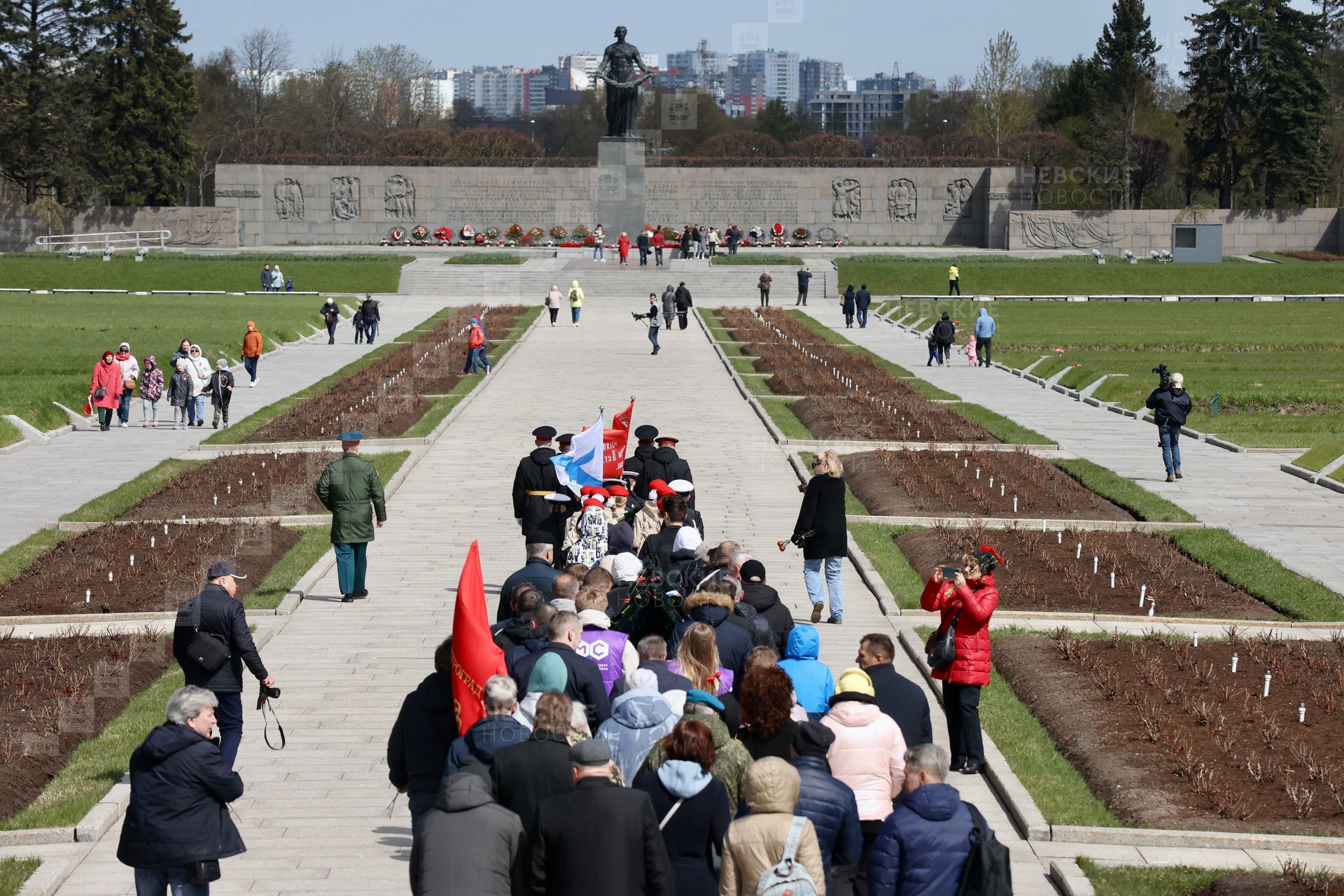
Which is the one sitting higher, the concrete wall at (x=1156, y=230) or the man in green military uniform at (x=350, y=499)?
the concrete wall at (x=1156, y=230)

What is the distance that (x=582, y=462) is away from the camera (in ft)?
50.6

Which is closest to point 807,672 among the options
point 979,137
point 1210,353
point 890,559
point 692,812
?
point 692,812

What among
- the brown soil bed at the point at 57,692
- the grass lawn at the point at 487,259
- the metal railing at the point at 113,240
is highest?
the metal railing at the point at 113,240

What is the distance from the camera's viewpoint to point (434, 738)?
27.3ft

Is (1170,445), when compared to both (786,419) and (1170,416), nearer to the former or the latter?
(1170,416)

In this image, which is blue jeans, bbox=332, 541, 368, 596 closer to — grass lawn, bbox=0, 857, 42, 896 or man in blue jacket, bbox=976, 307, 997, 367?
grass lawn, bbox=0, 857, 42, 896

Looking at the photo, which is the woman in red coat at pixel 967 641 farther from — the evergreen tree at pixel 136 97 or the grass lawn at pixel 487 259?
the evergreen tree at pixel 136 97

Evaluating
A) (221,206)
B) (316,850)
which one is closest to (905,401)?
(316,850)

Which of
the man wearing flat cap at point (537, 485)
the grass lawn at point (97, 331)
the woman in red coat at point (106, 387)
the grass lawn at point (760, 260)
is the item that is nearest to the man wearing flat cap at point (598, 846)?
the man wearing flat cap at point (537, 485)

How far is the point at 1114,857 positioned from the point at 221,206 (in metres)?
76.4

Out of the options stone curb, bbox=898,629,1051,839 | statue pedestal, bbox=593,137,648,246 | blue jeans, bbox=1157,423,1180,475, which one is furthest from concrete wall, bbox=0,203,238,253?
stone curb, bbox=898,629,1051,839

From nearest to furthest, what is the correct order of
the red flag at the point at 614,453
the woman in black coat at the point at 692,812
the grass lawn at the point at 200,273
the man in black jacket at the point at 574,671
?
1. the woman in black coat at the point at 692,812
2. the man in black jacket at the point at 574,671
3. the red flag at the point at 614,453
4. the grass lawn at the point at 200,273

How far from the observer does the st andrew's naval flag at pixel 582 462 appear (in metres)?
15.3

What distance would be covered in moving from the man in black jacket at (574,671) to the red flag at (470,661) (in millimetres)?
354
